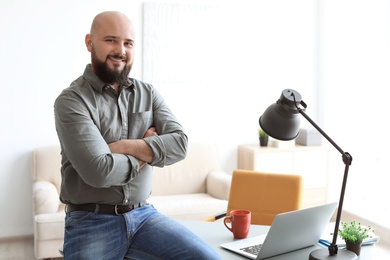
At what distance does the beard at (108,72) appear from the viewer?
227cm

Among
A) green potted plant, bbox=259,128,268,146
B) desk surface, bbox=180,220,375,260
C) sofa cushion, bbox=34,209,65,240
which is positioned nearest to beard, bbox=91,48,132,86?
desk surface, bbox=180,220,375,260

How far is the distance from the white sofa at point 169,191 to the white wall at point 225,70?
0.84ft

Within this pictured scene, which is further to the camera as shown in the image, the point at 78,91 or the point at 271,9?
the point at 271,9

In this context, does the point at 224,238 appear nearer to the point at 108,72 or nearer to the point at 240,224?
the point at 240,224

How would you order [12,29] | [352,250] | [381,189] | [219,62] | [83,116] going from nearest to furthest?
[352,250] → [83,116] → [12,29] → [381,189] → [219,62]

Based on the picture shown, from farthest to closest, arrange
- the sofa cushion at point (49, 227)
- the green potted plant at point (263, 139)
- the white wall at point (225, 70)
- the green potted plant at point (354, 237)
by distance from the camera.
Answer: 1. the green potted plant at point (263, 139)
2. the white wall at point (225, 70)
3. the sofa cushion at point (49, 227)
4. the green potted plant at point (354, 237)

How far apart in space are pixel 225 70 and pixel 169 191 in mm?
1326

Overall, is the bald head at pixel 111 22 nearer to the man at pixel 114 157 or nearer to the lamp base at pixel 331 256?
the man at pixel 114 157

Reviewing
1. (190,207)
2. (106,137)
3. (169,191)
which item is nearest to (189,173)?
(169,191)

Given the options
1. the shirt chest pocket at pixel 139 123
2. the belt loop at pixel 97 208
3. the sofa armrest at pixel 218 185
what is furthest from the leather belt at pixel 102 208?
the sofa armrest at pixel 218 185

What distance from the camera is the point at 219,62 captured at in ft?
16.4

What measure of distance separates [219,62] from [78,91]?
115 inches

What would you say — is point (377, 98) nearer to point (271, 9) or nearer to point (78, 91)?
point (271, 9)

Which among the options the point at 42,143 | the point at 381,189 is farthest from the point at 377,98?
the point at 42,143
